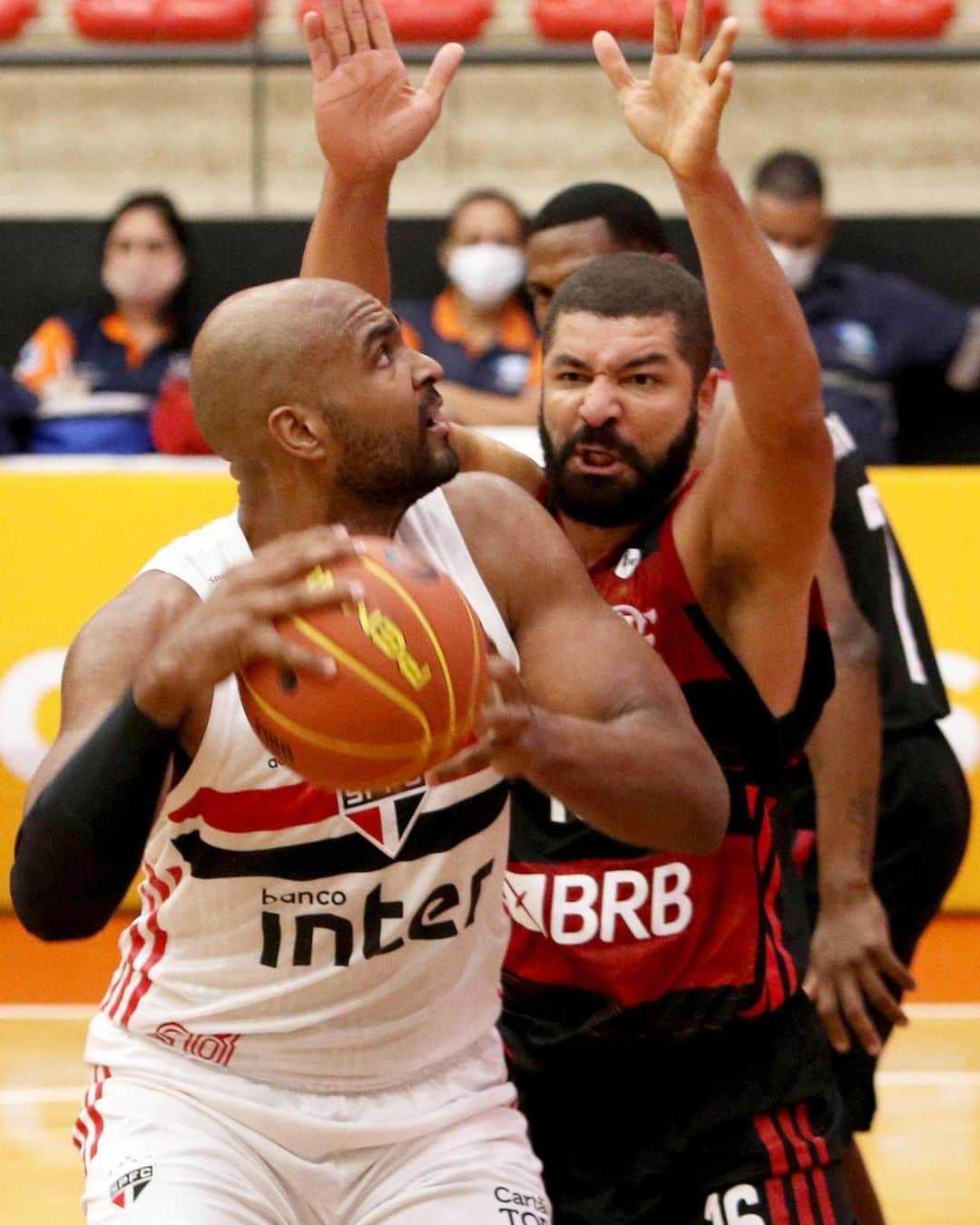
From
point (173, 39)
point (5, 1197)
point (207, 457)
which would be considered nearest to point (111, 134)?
point (173, 39)

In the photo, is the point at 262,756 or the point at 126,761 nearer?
the point at 126,761

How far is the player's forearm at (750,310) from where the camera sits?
3176 mm

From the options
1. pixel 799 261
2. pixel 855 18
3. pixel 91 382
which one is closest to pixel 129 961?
pixel 91 382

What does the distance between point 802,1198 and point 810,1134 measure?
12cm

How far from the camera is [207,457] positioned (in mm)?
7945

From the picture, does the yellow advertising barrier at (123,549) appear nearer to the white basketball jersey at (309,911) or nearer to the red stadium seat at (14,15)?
the white basketball jersey at (309,911)

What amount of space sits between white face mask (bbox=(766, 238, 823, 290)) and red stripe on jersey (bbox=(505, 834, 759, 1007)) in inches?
219

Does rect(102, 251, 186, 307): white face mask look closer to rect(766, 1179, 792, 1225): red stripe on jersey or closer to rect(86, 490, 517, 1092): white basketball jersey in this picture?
rect(86, 490, 517, 1092): white basketball jersey

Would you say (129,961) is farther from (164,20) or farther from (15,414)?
(164,20)

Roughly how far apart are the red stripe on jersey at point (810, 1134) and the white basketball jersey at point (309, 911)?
63 cm

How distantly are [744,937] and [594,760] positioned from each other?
81 cm

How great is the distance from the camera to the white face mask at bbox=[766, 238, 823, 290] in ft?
28.5

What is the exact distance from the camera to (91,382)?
885cm

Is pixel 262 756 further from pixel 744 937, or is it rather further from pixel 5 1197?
pixel 5 1197
